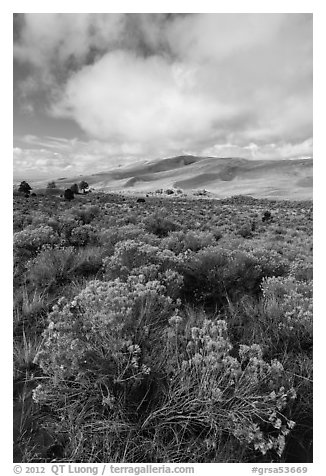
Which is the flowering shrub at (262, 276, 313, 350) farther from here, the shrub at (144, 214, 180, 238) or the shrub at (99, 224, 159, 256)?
the shrub at (144, 214, 180, 238)

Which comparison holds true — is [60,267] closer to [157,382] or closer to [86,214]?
[157,382]

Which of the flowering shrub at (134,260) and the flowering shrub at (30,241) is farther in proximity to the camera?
the flowering shrub at (30,241)

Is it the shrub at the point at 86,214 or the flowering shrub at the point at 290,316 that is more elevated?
the shrub at the point at 86,214

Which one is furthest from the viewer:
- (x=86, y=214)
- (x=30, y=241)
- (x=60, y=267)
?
(x=86, y=214)

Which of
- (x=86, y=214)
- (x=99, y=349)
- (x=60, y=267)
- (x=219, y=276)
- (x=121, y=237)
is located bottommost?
(x=99, y=349)

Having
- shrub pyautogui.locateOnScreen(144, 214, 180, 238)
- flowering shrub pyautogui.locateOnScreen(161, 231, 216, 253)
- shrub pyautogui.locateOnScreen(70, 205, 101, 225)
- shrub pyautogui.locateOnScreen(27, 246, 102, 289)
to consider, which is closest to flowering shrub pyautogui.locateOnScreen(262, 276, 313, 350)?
flowering shrub pyautogui.locateOnScreen(161, 231, 216, 253)

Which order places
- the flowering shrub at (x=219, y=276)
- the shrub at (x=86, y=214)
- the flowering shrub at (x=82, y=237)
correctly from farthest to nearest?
the shrub at (x=86, y=214) < the flowering shrub at (x=82, y=237) < the flowering shrub at (x=219, y=276)

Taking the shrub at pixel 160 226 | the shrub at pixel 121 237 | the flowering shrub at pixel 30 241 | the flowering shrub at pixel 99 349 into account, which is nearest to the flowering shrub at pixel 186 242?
the shrub at pixel 121 237

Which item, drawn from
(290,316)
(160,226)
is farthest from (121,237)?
(290,316)

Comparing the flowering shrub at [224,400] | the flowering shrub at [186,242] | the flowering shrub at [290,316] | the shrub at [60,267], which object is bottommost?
the flowering shrub at [224,400]

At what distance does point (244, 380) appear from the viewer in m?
1.90

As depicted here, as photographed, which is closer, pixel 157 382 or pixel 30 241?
pixel 157 382

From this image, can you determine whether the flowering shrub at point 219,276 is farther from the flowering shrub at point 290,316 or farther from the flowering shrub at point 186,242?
the flowering shrub at point 186,242
